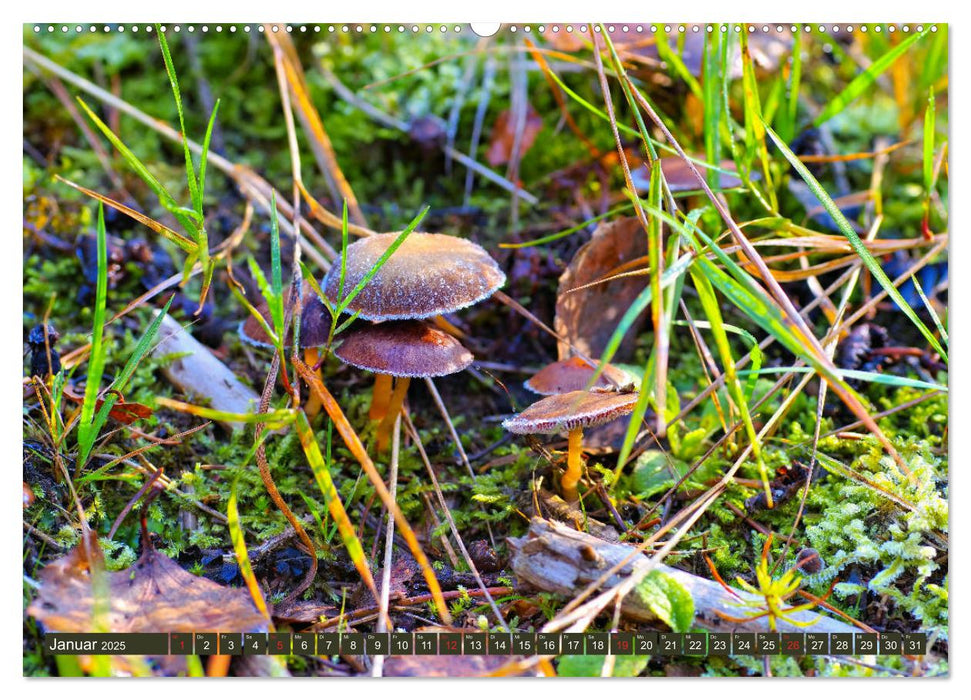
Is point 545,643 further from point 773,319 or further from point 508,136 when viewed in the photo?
point 508,136

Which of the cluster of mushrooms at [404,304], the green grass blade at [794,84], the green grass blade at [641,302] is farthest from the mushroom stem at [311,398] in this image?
the green grass blade at [794,84]

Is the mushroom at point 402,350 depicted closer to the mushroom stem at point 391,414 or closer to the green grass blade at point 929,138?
the mushroom stem at point 391,414

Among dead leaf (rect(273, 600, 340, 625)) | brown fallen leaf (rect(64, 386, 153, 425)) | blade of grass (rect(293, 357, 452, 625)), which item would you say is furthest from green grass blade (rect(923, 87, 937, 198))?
brown fallen leaf (rect(64, 386, 153, 425))

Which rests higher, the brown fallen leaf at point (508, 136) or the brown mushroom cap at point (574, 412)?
the brown fallen leaf at point (508, 136)

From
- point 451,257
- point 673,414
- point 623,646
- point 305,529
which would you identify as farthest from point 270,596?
point 673,414

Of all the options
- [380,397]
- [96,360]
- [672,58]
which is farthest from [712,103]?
[96,360]
